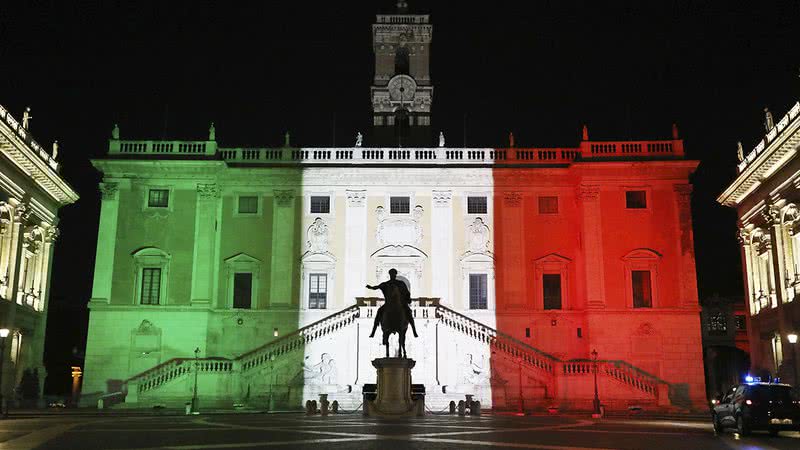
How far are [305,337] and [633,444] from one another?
25.8 meters

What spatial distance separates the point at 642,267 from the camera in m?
46.0

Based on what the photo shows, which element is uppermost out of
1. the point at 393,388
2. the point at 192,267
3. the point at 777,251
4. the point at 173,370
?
the point at 777,251

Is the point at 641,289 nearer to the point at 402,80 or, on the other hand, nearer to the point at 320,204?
the point at 320,204

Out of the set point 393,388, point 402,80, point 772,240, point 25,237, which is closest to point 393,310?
point 393,388

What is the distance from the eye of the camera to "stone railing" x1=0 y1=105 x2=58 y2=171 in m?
39.2

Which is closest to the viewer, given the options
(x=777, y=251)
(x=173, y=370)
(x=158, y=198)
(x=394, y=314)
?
(x=394, y=314)

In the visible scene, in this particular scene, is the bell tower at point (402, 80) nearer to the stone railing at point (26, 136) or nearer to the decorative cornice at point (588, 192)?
the decorative cornice at point (588, 192)

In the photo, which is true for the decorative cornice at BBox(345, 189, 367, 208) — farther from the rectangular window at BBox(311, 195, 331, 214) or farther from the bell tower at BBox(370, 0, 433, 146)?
the bell tower at BBox(370, 0, 433, 146)

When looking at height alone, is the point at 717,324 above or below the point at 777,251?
below

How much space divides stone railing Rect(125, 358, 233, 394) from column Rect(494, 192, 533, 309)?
613 inches

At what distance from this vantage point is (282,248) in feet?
154

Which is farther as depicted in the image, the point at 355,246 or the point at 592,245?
the point at 355,246

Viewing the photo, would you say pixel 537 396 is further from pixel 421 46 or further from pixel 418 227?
pixel 421 46

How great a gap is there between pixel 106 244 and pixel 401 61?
2276 cm
